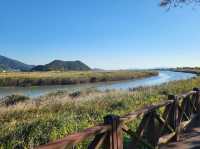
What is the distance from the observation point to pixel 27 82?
188ft

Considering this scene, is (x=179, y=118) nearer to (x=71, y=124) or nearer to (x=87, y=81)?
(x=71, y=124)

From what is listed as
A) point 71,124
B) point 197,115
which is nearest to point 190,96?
point 197,115

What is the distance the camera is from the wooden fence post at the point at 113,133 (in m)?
4.88

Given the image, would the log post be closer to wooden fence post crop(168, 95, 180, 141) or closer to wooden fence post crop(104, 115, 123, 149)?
wooden fence post crop(168, 95, 180, 141)

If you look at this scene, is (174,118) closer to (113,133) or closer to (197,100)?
(197,100)

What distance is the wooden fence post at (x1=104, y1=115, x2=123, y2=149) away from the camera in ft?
16.0

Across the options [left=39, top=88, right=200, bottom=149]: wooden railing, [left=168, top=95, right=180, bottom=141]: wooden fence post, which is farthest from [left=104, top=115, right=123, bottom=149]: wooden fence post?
[left=168, top=95, right=180, bottom=141]: wooden fence post

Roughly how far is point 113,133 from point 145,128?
165 centimetres

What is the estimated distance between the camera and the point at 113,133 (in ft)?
16.2

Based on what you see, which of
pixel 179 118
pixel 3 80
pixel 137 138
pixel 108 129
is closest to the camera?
pixel 108 129

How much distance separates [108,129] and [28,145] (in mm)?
3458

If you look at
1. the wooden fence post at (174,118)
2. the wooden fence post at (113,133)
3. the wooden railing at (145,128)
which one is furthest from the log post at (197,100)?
the wooden fence post at (113,133)

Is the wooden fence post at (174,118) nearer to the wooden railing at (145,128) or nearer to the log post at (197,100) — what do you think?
the wooden railing at (145,128)

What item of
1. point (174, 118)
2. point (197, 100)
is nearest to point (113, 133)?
point (174, 118)
